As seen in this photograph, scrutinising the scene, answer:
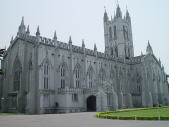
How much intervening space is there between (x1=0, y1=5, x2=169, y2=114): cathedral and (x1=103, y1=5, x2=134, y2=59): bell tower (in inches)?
526

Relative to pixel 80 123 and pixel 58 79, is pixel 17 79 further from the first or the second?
pixel 80 123

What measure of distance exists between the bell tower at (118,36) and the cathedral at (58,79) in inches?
526

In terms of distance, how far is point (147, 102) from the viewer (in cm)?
7031

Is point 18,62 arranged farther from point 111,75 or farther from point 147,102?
point 147,102

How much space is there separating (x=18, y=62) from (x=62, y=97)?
52.5 ft

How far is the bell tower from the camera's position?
277 feet

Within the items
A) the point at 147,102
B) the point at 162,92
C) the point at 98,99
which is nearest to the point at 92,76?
the point at 98,99

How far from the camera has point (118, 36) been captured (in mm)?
85375

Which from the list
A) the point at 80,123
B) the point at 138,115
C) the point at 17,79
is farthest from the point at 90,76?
the point at 80,123

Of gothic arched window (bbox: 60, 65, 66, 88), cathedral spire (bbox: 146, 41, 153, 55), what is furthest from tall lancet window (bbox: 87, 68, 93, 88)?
cathedral spire (bbox: 146, 41, 153, 55)

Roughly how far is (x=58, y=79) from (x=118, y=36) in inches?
1691

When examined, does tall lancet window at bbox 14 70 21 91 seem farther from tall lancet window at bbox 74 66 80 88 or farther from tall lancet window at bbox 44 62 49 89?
tall lancet window at bbox 74 66 80 88

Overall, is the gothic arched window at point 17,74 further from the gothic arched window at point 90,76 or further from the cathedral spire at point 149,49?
the cathedral spire at point 149,49

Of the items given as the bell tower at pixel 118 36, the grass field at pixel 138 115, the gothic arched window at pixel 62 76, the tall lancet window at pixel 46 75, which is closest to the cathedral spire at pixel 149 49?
the bell tower at pixel 118 36
